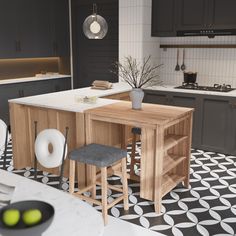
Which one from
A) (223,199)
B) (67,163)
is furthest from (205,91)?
(67,163)

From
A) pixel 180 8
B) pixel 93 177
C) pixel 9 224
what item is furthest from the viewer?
pixel 180 8

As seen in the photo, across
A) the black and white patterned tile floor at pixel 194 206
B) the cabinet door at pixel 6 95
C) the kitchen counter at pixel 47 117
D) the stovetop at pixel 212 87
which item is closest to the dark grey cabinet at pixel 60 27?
the cabinet door at pixel 6 95

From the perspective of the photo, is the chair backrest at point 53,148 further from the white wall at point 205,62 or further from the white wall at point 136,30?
the white wall at point 205,62

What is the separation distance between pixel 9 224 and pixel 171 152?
8.29ft

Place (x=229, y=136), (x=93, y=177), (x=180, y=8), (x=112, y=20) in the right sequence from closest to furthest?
(x=93, y=177) < (x=229, y=136) < (x=180, y=8) < (x=112, y=20)

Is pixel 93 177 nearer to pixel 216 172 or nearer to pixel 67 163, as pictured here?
pixel 67 163

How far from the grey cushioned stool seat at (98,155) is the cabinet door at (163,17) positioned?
2.68m

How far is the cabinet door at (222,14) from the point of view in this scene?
4.35 m

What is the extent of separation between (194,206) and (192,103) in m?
1.81

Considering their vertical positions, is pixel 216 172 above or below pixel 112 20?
below

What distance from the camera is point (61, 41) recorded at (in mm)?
6492

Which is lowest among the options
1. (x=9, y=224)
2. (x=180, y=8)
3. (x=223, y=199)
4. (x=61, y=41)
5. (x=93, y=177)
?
(x=223, y=199)

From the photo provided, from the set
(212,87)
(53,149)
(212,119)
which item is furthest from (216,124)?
(53,149)

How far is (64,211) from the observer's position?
4.91 feet
